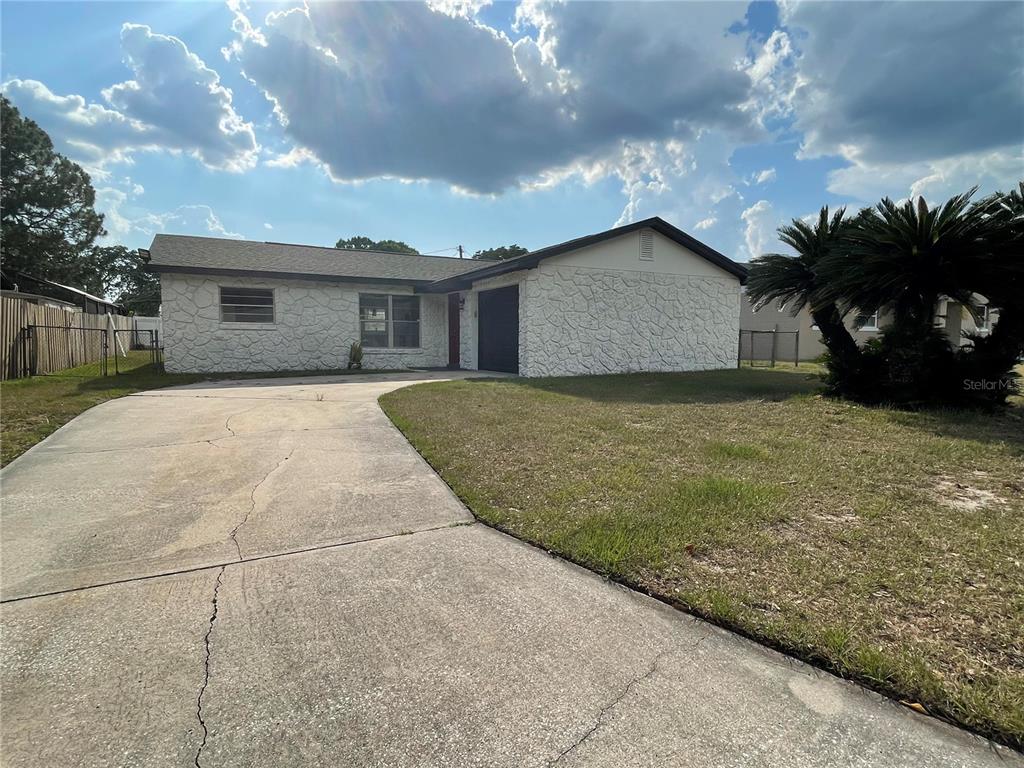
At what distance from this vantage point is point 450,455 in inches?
220

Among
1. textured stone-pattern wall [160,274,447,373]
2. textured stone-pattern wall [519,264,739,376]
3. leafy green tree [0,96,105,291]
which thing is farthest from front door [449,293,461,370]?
leafy green tree [0,96,105,291]

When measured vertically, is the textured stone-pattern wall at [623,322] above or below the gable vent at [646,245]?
below

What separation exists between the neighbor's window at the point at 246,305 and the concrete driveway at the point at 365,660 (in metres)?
12.2

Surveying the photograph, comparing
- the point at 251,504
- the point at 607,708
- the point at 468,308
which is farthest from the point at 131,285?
the point at 607,708

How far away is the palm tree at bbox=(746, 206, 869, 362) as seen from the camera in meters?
9.40

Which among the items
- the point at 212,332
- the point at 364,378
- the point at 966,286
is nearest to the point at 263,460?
the point at 364,378

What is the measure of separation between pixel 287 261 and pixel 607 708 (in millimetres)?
16819

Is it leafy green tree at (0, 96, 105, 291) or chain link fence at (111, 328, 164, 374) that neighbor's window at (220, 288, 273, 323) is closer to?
chain link fence at (111, 328, 164, 374)

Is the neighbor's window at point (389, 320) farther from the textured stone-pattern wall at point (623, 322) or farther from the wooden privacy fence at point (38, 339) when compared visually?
the wooden privacy fence at point (38, 339)

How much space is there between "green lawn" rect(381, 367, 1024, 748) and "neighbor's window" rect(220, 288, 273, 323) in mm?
9887

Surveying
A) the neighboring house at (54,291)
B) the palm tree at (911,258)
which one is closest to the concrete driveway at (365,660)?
the palm tree at (911,258)

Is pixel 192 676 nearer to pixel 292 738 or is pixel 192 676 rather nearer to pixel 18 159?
pixel 292 738

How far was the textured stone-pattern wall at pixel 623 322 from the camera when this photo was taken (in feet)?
45.5

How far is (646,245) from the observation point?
15.2 meters
